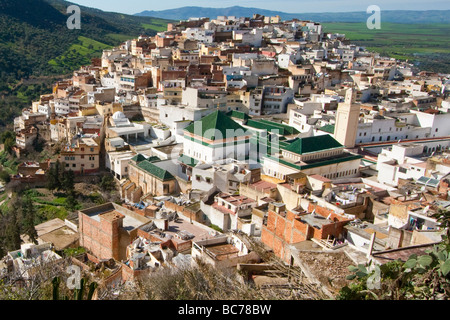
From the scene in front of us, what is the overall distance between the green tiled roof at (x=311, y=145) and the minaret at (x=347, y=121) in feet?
9.24

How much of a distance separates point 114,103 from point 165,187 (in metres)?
10.8

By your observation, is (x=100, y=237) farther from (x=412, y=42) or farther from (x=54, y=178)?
(x=412, y=42)

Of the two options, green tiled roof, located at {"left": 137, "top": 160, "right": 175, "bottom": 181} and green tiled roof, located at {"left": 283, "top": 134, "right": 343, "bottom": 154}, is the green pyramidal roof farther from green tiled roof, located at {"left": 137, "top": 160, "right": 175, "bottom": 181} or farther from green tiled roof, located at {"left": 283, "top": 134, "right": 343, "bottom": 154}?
green tiled roof, located at {"left": 283, "top": 134, "right": 343, "bottom": 154}

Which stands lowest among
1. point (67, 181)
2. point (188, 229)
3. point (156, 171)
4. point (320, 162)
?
point (67, 181)

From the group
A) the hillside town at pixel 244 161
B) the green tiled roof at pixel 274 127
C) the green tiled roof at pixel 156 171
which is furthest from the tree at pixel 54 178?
the green tiled roof at pixel 274 127

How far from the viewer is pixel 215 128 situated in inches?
825

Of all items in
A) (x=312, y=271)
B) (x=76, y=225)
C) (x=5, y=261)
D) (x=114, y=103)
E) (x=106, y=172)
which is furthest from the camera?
(x=114, y=103)

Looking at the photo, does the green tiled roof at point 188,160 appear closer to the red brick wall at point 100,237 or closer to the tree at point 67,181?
the tree at point 67,181

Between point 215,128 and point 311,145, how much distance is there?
454cm

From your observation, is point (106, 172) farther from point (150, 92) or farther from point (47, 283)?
point (47, 283)

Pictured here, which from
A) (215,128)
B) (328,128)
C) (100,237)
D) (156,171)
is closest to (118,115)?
(156,171)

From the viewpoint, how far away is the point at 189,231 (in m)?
15.0

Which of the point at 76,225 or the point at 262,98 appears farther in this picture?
the point at 262,98

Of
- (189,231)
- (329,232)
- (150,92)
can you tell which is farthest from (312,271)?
(150,92)
